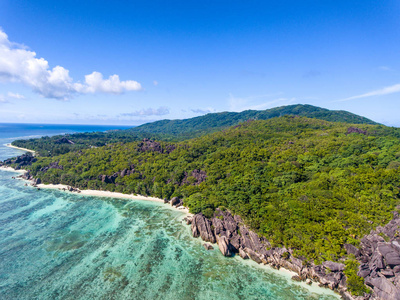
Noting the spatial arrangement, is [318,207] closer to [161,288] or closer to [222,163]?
[161,288]

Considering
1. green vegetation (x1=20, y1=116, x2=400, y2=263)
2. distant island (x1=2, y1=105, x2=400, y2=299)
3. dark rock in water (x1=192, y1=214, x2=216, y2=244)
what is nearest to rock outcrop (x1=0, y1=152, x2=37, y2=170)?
green vegetation (x1=20, y1=116, x2=400, y2=263)

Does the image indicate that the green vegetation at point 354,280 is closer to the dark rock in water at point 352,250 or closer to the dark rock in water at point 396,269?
the dark rock in water at point 352,250

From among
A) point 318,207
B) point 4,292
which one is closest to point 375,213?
point 318,207

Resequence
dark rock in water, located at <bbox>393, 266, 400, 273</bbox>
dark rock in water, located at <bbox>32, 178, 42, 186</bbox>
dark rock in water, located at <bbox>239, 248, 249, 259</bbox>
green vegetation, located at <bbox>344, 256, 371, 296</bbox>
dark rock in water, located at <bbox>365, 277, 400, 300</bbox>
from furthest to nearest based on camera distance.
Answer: dark rock in water, located at <bbox>32, 178, 42, 186</bbox> → dark rock in water, located at <bbox>239, 248, 249, 259</bbox> → green vegetation, located at <bbox>344, 256, 371, 296</bbox> → dark rock in water, located at <bbox>393, 266, 400, 273</bbox> → dark rock in water, located at <bbox>365, 277, 400, 300</bbox>

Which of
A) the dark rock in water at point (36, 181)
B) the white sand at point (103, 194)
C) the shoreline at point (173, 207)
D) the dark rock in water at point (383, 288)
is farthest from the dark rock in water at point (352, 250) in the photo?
the dark rock in water at point (36, 181)

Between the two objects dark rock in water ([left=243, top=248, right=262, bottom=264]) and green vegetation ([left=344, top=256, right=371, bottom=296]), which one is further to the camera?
dark rock in water ([left=243, top=248, right=262, bottom=264])

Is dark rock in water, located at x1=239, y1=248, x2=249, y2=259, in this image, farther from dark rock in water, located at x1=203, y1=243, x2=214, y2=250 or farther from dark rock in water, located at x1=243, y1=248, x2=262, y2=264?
dark rock in water, located at x1=203, y1=243, x2=214, y2=250

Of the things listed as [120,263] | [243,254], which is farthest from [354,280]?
[120,263]
